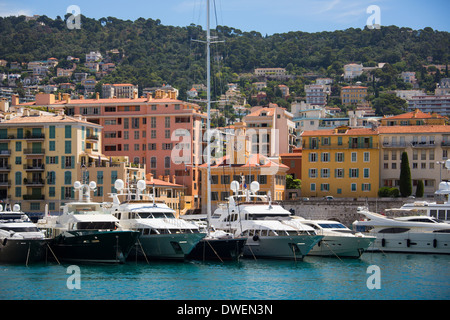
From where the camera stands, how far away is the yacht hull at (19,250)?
185ft

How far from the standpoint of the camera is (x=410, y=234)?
66.4 metres

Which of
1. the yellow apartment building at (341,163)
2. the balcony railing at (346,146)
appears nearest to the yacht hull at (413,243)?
the yellow apartment building at (341,163)

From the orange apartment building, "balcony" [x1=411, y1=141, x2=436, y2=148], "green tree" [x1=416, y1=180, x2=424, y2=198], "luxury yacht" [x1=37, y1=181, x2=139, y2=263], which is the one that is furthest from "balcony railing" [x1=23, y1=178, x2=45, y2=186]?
"balcony" [x1=411, y1=141, x2=436, y2=148]

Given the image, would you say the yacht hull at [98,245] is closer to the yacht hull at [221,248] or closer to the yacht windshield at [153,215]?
the yacht windshield at [153,215]

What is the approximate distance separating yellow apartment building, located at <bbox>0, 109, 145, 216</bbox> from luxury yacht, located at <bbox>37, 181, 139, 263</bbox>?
108ft

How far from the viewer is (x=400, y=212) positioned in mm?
73688

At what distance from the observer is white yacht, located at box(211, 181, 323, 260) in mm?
58688

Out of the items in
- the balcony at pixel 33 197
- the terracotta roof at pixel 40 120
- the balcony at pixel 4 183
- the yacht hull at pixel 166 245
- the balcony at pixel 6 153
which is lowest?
the yacht hull at pixel 166 245

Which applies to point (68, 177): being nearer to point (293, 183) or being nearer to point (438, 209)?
point (293, 183)

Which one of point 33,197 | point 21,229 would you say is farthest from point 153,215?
point 33,197

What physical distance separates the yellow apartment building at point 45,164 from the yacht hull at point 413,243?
35.5 metres

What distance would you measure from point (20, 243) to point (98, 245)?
19.7 ft
